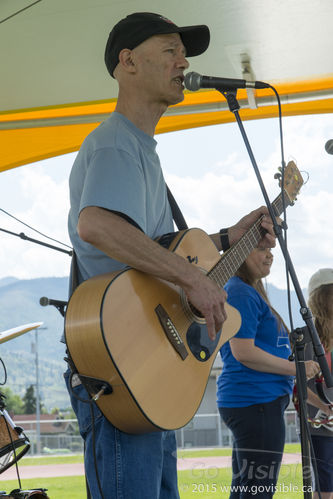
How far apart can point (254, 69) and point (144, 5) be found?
1109mm

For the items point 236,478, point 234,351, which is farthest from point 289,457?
point 234,351

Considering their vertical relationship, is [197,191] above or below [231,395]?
above

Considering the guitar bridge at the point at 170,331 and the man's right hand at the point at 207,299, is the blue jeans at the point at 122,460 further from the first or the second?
the man's right hand at the point at 207,299

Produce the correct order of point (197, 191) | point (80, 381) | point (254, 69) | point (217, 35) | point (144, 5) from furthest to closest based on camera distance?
point (197, 191)
point (254, 69)
point (217, 35)
point (144, 5)
point (80, 381)

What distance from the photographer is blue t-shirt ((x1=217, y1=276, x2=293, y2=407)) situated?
329 cm

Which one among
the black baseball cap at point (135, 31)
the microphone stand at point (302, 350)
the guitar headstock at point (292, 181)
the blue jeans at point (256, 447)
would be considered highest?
the black baseball cap at point (135, 31)

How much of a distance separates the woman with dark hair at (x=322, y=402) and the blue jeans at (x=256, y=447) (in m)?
0.57

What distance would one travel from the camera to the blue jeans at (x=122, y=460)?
1.77m

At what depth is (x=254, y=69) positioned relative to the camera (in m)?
4.54

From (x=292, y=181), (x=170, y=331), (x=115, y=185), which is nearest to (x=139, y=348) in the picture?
(x=170, y=331)

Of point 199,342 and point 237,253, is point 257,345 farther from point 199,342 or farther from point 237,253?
point 199,342

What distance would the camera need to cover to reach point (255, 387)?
3285 mm

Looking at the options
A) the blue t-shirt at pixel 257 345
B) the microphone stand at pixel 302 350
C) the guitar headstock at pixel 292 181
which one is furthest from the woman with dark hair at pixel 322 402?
the microphone stand at pixel 302 350

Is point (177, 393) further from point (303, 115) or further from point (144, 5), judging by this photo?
point (303, 115)
